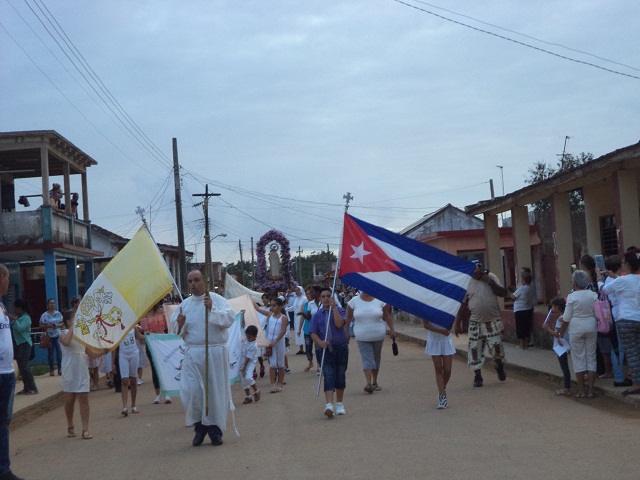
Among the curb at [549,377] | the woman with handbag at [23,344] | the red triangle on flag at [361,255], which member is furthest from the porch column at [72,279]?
the red triangle on flag at [361,255]

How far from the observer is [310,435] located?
397 inches

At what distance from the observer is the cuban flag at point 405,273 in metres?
12.3

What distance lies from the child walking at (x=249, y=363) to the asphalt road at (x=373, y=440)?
0.76 feet

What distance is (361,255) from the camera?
12.4 m

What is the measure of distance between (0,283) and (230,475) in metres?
2.73

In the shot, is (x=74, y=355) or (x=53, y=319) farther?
(x=53, y=319)

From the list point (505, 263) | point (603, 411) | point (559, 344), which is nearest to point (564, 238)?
point (559, 344)

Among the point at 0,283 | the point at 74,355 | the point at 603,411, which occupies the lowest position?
the point at 603,411

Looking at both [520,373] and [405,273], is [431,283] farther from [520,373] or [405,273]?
[520,373]

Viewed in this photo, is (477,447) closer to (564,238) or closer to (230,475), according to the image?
(230,475)

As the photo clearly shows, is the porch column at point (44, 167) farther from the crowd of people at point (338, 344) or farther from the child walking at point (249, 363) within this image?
the child walking at point (249, 363)

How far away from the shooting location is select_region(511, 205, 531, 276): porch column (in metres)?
22.9

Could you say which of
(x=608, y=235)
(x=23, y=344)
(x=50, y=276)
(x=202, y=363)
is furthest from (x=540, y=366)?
(x=50, y=276)

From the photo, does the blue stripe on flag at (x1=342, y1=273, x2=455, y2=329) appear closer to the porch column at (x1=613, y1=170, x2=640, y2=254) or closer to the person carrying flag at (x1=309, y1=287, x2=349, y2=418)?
the person carrying flag at (x1=309, y1=287, x2=349, y2=418)
